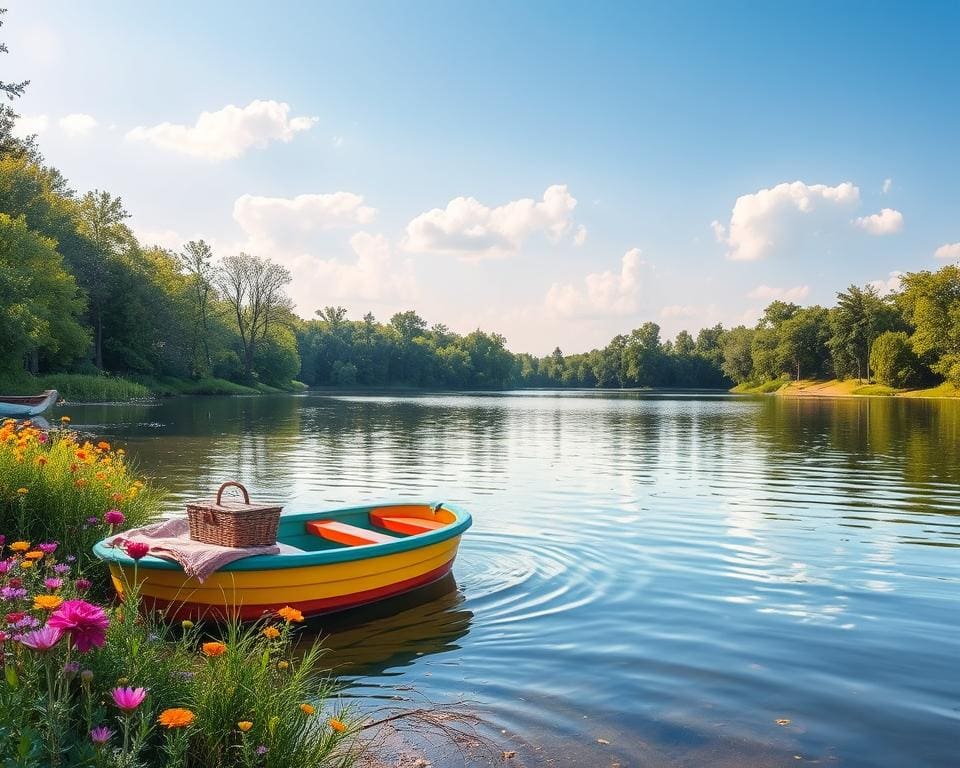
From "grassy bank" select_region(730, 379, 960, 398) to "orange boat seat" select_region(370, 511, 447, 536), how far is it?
286 ft

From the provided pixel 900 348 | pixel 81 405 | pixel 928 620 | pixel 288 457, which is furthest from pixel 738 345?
pixel 928 620

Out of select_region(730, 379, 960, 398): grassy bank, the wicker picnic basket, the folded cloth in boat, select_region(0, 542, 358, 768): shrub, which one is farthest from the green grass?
select_region(730, 379, 960, 398): grassy bank

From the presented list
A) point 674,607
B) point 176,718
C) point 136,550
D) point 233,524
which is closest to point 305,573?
point 233,524

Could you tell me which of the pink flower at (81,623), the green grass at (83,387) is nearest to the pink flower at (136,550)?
the pink flower at (81,623)

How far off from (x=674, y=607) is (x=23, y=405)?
31.1 m

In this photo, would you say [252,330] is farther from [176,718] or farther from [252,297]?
[176,718]

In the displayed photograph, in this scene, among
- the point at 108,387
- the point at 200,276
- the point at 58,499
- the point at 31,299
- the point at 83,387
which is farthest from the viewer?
the point at 200,276

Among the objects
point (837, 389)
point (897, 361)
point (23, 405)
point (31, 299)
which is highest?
point (31, 299)

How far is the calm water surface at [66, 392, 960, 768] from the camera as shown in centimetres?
623

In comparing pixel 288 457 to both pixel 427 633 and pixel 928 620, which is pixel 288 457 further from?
pixel 928 620

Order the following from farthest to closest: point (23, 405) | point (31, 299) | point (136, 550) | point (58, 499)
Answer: point (31, 299), point (23, 405), point (58, 499), point (136, 550)

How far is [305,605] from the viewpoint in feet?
27.0

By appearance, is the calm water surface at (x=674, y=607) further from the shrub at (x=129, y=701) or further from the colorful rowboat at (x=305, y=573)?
the shrub at (x=129, y=701)

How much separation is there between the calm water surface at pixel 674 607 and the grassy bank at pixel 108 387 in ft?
A: 84.3
